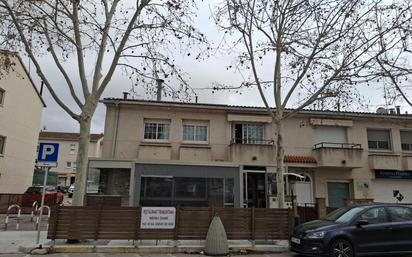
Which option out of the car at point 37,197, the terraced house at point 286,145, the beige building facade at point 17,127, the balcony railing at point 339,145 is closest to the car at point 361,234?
the terraced house at point 286,145

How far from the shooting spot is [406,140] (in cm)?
2322

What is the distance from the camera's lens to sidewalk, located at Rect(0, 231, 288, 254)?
428 inches

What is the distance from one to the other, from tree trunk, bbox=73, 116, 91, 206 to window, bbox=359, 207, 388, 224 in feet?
28.6

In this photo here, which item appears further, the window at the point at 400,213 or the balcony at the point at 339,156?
the balcony at the point at 339,156

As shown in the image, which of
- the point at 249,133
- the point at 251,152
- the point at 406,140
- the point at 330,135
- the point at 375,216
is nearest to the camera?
the point at 375,216

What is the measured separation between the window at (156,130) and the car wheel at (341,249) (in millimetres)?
13053

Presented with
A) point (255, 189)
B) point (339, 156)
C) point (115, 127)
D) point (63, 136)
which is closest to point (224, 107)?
point (255, 189)

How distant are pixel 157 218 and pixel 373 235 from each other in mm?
6325

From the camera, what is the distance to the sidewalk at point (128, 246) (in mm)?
10859

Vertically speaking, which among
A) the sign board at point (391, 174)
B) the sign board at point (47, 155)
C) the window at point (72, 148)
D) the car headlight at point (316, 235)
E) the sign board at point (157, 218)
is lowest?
the car headlight at point (316, 235)

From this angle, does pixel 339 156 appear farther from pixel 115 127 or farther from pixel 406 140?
pixel 115 127

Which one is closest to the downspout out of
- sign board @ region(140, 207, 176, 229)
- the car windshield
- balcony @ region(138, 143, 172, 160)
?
balcony @ region(138, 143, 172, 160)

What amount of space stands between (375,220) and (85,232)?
850cm

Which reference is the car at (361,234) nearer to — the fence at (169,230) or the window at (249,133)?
the fence at (169,230)
